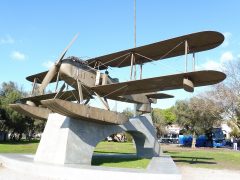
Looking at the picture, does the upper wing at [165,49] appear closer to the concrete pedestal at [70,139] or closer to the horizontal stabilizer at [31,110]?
the concrete pedestal at [70,139]

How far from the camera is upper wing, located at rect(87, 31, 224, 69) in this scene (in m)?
14.7

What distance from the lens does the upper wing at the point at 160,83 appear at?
562 inches

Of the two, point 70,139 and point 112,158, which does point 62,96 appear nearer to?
point 70,139

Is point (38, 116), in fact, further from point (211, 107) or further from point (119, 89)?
point (211, 107)

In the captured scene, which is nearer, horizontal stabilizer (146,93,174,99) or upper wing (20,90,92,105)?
upper wing (20,90,92,105)

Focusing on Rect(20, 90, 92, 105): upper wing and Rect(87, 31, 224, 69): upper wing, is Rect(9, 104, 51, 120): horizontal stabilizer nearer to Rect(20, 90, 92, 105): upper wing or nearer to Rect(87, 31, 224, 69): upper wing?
Rect(20, 90, 92, 105): upper wing

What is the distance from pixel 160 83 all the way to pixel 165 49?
6.93 feet

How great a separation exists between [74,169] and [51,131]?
493 cm

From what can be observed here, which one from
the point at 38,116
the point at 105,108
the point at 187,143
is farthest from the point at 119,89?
the point at 187,143

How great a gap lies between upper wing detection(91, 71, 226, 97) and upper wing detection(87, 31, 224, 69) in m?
1.74

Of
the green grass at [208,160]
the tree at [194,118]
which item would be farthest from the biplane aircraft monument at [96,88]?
the tree at [194,118]

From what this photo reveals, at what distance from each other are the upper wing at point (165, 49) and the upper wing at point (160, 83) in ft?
5.71

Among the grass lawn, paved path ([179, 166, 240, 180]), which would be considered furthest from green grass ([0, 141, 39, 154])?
paved path ([179, 166, 240, 180])

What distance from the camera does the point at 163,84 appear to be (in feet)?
52.0
